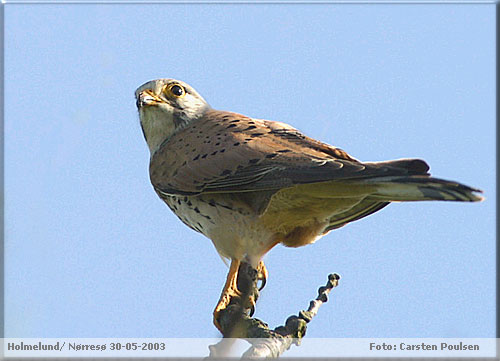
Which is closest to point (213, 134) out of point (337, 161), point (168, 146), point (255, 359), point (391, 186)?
point (168, 146)

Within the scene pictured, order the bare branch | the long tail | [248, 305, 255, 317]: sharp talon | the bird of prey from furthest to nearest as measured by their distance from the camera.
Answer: [248, 305, 255, 317]: sharp talon < the bird of prey < the bare branch < the long tail

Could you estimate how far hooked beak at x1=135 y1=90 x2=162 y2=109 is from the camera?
4.84 meters

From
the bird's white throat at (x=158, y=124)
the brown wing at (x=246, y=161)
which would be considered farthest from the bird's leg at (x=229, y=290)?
the bird's white throat at (x=158, y=124)

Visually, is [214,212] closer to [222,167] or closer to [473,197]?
[222,167]

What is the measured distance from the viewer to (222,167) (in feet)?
14.0

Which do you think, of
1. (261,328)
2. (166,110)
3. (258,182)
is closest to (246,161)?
(258,182)

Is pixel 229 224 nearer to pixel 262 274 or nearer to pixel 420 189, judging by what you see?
pixel 262 274

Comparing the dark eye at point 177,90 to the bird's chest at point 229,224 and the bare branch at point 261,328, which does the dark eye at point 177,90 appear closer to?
the bird's chest at point 229,224

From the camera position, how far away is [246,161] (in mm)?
4156

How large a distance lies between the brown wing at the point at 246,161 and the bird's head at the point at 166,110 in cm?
10

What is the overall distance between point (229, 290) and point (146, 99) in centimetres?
140

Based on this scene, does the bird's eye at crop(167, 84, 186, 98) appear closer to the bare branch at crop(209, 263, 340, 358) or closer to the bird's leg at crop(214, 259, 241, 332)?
the bird's leg at crop(214, 259, 241, 332)

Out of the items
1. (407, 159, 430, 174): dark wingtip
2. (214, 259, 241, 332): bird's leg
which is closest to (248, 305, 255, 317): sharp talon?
(214, 259, 241, 332): bird's leg

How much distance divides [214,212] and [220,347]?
3.85ft
